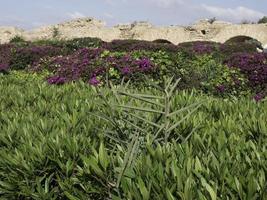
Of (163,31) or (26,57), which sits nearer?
(26,57)

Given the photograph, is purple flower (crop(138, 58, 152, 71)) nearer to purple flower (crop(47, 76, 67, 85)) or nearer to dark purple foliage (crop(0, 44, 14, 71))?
purple flower (crop(47, 76, 67, 85))

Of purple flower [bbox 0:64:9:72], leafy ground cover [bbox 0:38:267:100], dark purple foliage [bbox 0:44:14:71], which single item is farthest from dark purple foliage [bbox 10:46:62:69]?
leafy ground cover [bbox 0:38:267:100]

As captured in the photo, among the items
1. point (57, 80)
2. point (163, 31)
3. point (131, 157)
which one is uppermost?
point (131, 157)

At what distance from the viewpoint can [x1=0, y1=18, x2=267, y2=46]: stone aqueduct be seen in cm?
5025

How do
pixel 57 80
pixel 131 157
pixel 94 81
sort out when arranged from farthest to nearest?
pixel 57 80 < pixel 94 81 < pixel 131 157

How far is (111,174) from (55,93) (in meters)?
2.96

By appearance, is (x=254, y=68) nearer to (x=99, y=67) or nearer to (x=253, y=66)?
(x=253, y=66)

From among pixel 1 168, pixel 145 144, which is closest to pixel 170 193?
pixel 145 144

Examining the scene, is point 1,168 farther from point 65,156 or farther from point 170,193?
point 170,193

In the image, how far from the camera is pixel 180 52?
1391 cm

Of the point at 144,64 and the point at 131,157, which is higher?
the point at 131,157

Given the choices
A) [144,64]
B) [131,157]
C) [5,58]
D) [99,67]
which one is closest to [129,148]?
[131,157]

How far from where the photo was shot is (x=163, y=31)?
52.7 metres

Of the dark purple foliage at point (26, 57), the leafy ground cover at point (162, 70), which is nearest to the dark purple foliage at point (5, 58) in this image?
the dark purple foliage at point (26, 57)
